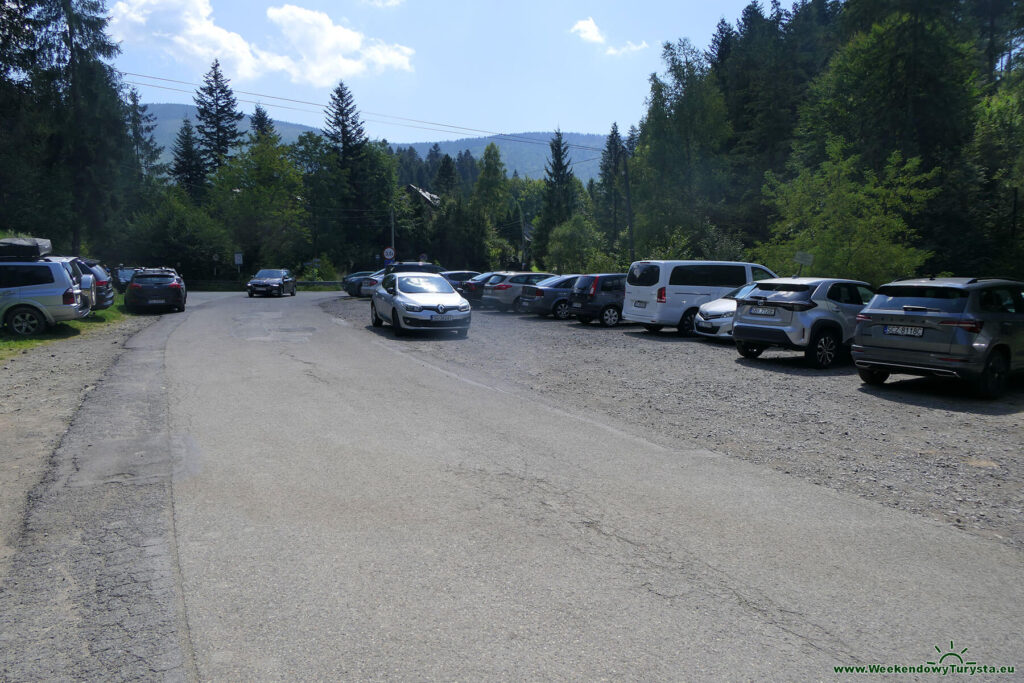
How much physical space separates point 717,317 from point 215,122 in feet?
271

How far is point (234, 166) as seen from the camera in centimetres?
7706

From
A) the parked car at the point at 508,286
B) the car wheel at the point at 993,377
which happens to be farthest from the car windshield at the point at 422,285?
the car wheel at the point at 993,377

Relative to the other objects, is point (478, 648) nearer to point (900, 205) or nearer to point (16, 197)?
point (900, 205)

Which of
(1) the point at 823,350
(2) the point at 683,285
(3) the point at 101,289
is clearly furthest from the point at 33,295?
(1) the point at 823,350

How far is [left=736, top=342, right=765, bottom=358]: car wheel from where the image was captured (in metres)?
14.2

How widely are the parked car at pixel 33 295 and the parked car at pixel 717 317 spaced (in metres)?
15.8

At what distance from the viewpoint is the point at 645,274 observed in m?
19.0

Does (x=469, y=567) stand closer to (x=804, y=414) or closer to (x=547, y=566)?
(x=547, y=566)

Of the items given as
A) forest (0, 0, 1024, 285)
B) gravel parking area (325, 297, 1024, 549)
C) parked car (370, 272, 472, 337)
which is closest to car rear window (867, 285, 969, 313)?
gravel parking area (325, 297, 1024, 549)

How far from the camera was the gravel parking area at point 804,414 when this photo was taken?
18.9 feet

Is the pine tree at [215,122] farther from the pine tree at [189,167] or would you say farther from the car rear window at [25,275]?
the car rear window at [25,275]

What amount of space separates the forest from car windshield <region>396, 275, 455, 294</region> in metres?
12.8

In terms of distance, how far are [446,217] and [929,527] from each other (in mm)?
85513

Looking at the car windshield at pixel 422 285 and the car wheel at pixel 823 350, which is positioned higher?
the car windshield at pixel 422 285
